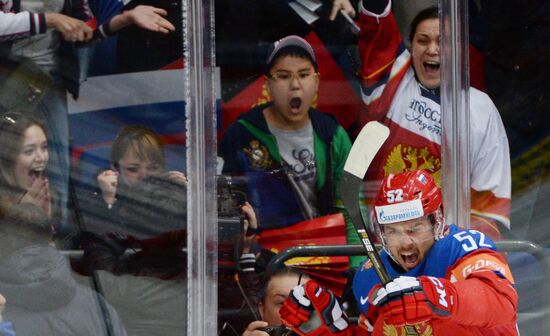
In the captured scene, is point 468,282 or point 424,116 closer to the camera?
point 468,282

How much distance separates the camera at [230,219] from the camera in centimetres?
297

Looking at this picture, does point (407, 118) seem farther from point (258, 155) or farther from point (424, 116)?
point (258, 155)

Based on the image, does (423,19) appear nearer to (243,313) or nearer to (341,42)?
(341,42)

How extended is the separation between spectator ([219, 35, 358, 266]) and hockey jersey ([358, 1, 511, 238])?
0.44 ft

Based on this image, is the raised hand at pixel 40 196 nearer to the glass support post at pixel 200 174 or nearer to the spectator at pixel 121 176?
the spectator at pixel 121 176

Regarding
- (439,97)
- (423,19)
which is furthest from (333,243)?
(423,19)

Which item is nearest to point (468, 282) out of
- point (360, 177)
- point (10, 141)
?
point (360, 177)

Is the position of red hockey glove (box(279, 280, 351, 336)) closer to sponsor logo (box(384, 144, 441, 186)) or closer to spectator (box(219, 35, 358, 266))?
spectator (box(219, 35, 358, 266))

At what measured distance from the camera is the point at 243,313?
2.99 m

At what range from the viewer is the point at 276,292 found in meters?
3.02

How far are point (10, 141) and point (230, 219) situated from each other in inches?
27.7

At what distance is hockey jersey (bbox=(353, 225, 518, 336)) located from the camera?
2.45m

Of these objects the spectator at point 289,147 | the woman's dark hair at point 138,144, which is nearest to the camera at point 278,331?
the spectator at point 289,147

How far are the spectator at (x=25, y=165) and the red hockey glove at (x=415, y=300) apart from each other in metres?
1.07
